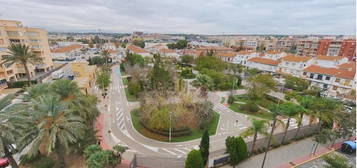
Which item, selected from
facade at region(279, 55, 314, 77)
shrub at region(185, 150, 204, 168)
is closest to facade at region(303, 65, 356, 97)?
facade at region(279, 55, 314, 77)

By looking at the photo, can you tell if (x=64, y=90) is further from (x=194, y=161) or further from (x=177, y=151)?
(x=194, y=161)

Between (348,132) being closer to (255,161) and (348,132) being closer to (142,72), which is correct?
Answer: (255,161)

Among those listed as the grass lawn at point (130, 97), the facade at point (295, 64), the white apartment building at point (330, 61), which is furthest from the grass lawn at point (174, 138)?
the white apartment building at point (330, 61)

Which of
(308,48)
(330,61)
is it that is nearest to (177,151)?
(330,61)

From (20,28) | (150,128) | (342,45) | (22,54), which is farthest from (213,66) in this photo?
(342,45)

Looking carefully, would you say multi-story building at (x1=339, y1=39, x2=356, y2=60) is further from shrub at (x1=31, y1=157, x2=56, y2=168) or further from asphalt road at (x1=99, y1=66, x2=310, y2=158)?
shrub at (x1=31, y1=157, x2=56, y2=168)

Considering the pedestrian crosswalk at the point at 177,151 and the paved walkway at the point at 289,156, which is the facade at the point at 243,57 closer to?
the paved walkway at the point at 289,156
